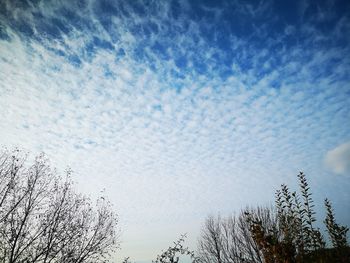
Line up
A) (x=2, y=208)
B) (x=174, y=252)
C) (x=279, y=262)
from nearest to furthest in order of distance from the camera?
(x=279, y=262), (x=2, y=208), (x=174, y=252)

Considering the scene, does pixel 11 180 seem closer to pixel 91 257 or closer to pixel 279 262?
pixel 91 257

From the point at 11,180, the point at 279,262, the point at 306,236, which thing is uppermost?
the point at 11,180

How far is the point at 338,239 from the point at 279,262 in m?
4.40

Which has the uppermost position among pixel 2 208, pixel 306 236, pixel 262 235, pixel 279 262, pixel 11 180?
pixel 11 180

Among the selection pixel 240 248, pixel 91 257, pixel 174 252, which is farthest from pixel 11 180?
pixel 240 248

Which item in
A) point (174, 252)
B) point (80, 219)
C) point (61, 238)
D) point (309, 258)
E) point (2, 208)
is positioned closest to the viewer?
point (309, 258)

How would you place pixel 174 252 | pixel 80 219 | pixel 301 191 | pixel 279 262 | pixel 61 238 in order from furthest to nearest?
pixel 174 252 < pixel 80 219 < pixel 61 238 < pixel 301 191 < pixel 279 262

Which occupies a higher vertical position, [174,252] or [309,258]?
[174,252]

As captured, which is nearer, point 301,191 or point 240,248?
point 301,191

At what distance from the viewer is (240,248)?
21.6 metres

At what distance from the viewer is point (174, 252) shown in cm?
1728

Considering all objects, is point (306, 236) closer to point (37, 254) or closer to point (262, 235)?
point (262, 235)

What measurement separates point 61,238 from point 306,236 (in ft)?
46.2

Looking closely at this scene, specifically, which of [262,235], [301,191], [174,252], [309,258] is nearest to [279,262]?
[262,235]
